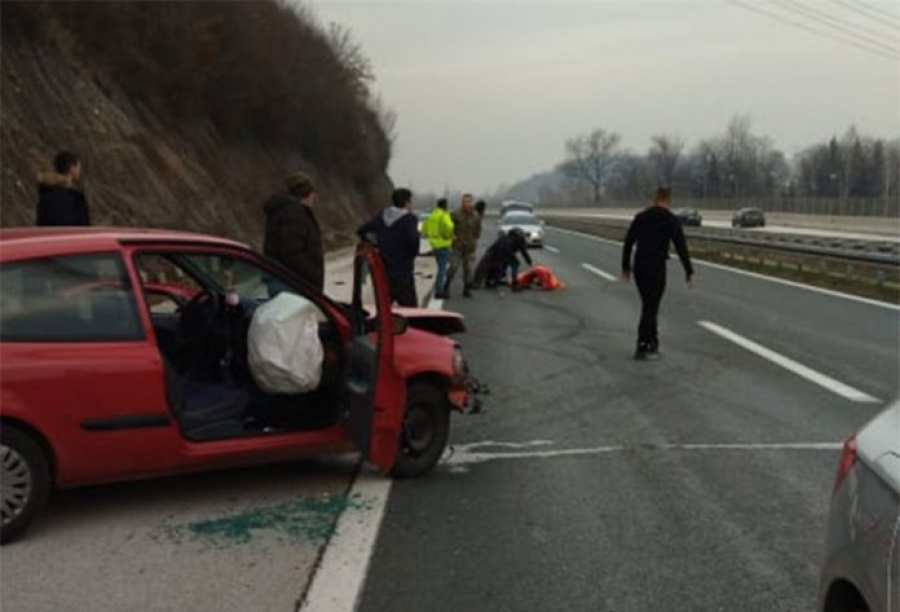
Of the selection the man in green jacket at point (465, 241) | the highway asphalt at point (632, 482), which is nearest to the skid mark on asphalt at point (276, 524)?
the highway asphalt at point (632, 482)

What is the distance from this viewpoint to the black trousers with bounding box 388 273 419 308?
521 inches

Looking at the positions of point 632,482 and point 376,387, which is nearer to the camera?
point 376,387

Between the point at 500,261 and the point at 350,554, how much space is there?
1727 cm

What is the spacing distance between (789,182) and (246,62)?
399 ft

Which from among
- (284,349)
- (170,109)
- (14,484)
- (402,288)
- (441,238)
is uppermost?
(170,109)

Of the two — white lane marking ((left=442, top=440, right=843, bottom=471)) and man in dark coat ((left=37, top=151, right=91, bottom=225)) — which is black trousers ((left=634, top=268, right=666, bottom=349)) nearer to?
white lane marking ((left=442, top=440, right=843, bottom=471))

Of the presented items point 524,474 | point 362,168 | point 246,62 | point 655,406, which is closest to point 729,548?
point 524,474

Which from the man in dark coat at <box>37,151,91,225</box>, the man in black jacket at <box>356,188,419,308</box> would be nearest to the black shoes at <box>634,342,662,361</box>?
the man in black jacket at <box>356,188,419,308</box>

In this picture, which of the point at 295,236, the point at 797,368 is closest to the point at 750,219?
the point at 797,368

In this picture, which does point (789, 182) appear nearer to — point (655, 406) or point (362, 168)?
point (362, 168)

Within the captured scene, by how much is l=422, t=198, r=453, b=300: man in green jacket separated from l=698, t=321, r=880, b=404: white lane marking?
5635 mm

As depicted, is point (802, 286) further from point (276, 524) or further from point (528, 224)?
point (528, 224)

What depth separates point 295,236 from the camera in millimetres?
9203

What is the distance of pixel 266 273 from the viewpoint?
681 cm
